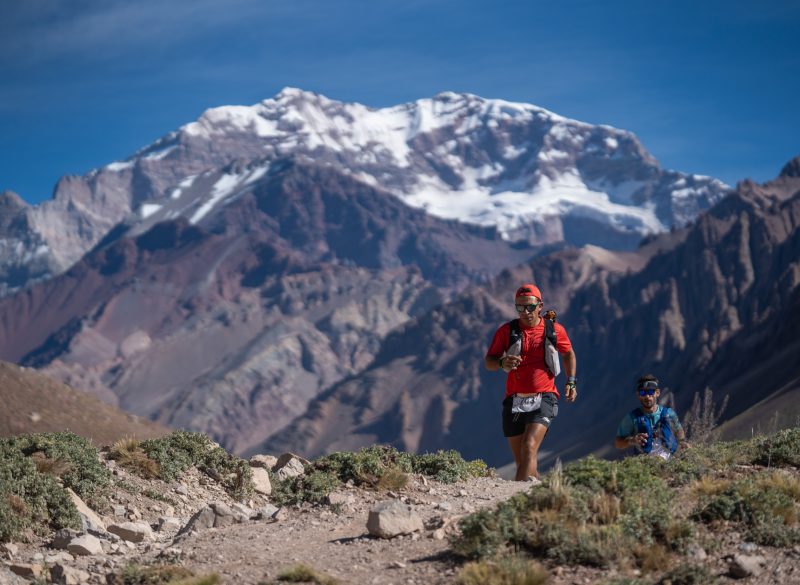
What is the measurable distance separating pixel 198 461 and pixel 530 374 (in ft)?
16.3

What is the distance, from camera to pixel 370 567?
939 cm

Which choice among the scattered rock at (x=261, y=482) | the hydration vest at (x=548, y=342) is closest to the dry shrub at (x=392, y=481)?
the hydration vest at (x=548, y=342)

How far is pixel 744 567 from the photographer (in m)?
8.55

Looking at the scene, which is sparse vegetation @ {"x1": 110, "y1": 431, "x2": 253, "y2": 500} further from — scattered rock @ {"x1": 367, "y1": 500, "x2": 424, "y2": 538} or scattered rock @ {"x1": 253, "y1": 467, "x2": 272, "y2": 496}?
scattered rock @ {"x1": 367, "y1": 500, "x2": 424, "y2": 538}

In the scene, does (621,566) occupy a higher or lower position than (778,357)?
lower

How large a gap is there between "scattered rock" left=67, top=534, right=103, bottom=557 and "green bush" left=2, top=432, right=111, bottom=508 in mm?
1961

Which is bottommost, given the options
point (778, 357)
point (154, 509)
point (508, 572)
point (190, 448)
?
point (508, 572)

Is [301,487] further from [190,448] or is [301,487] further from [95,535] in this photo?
[190,448]

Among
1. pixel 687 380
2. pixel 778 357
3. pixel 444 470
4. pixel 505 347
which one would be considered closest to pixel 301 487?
pixel 444 470

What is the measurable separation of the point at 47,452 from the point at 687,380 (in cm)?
19447

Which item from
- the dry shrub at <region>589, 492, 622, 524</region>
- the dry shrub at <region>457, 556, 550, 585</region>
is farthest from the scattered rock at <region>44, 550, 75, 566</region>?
the dry shrub at <region>589, 492, 622, 524</region>

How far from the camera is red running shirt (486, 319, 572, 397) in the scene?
13.2 metres

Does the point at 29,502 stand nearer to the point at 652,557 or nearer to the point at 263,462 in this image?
the point at 263,462

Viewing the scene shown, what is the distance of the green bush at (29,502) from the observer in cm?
1166
